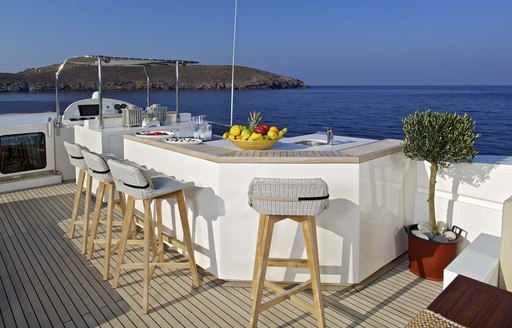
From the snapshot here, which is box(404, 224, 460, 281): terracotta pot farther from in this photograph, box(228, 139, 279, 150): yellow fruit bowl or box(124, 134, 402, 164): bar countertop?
box(228, 139, 279, 150): yellow fruit bowl

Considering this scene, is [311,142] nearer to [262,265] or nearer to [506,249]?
[262,265]

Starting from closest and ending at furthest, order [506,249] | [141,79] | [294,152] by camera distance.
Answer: [506,249]
[294,152]
[141,79]

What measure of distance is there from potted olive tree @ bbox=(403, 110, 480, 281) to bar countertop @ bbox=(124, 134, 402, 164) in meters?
0.19

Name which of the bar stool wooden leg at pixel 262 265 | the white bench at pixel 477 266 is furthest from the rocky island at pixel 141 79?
the white bench at pixel 477 266

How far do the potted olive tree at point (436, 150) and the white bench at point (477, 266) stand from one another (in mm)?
518

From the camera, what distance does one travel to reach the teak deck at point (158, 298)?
7.91ft

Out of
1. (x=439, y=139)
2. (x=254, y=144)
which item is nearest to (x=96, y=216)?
(x=254, y=144)

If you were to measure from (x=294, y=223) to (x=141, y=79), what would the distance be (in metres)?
7.36

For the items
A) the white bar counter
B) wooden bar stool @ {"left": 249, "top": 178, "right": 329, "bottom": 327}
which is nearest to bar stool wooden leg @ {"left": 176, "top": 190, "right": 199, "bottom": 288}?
the white bar counter

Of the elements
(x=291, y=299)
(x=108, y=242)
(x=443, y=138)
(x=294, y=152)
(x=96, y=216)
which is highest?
(x=443, y=138)

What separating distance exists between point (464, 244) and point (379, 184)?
868 mm

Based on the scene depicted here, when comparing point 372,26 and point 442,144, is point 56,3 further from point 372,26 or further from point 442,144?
point 372,26

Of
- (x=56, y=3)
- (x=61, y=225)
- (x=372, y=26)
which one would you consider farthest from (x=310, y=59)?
(x=61, y=225)

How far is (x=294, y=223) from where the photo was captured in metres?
2.74
